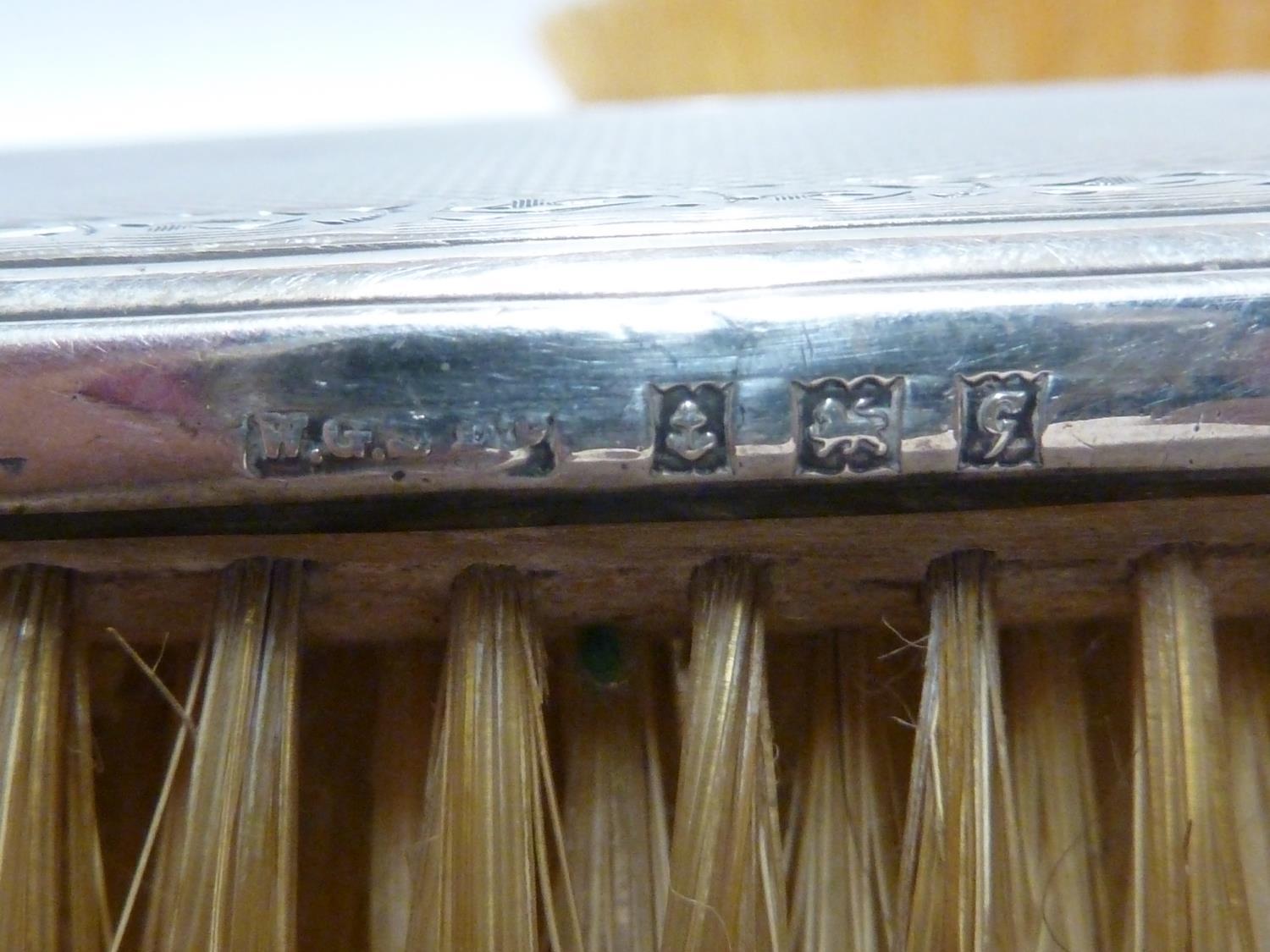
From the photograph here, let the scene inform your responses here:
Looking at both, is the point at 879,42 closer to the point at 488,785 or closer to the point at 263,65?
the point at 263,65

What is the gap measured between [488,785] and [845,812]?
4.8 inches

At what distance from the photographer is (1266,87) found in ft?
1.87

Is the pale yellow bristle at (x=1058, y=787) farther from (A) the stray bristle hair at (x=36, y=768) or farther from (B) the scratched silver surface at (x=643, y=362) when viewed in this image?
(A) the stray bristle hair at (x=36, y=768)

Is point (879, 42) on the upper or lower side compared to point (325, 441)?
upper

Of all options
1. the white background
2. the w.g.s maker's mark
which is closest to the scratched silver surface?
the w.g.s maker's mark

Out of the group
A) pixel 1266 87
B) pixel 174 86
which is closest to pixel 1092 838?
pixel 1266 87

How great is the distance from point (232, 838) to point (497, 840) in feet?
0.25

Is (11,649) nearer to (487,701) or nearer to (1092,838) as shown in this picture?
(487,701)

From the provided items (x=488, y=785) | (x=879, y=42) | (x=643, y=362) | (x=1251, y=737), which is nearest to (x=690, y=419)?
(x=643, y=362)

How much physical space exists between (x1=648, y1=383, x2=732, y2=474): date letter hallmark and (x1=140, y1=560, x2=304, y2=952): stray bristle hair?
0.39 feet

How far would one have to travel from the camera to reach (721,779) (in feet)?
0.99

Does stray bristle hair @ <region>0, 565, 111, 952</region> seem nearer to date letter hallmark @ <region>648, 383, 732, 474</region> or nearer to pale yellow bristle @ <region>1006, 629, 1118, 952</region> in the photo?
date letter hallmark @ <region>648, 383, 732, 474</region>

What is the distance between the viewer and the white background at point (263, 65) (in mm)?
716

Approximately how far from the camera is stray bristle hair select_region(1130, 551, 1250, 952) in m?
0.29
